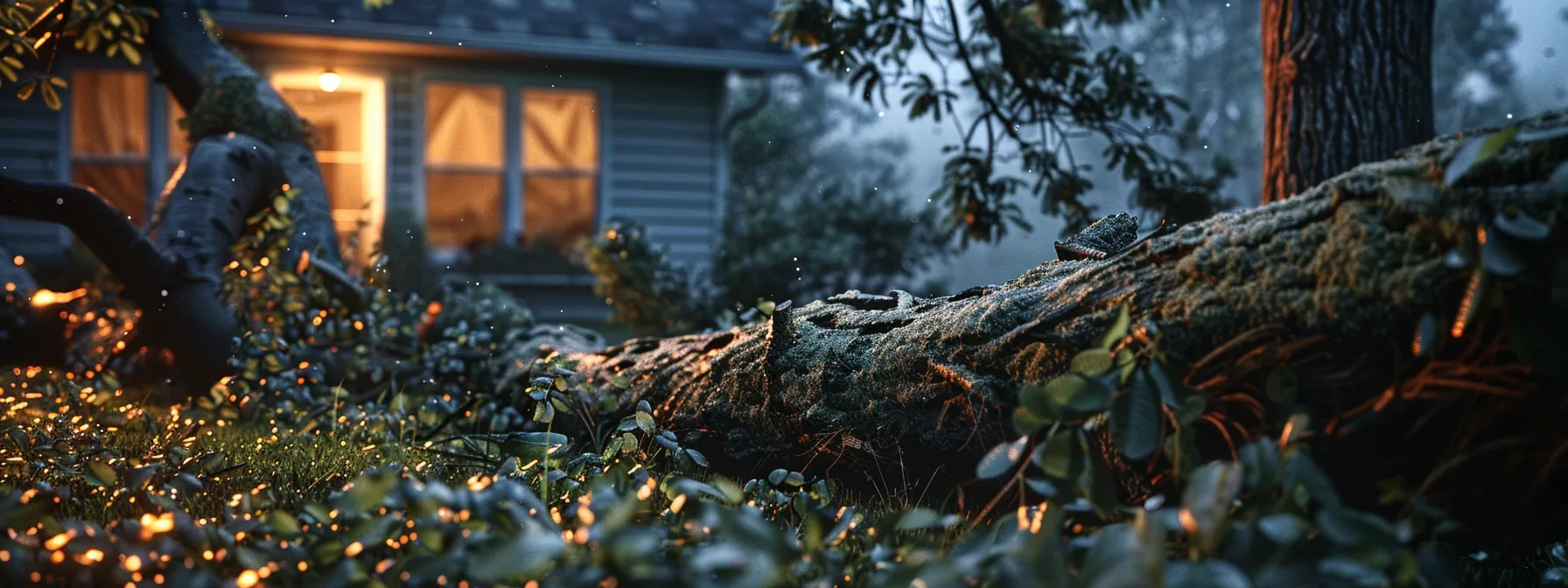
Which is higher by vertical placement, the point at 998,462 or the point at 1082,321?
the point at 1082,321

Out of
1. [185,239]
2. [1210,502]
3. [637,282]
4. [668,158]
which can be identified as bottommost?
[637,282]

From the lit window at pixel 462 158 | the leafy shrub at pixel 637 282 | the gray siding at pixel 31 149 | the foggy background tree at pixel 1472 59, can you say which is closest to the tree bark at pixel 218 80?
the leafy shrub at pixel 637 282

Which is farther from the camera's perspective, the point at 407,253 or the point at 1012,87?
the point at 407,253

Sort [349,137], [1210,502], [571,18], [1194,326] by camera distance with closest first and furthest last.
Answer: [1210,502]
[1194,326]
[571,18]
[349,137]

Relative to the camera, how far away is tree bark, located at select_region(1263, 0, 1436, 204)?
169 inches

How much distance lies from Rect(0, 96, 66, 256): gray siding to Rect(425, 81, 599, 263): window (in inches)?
127

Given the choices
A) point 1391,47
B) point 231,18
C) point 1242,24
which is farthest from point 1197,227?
point 1242,24

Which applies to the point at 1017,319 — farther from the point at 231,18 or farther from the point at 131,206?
the point at 131,206

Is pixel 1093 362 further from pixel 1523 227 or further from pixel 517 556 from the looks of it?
pixel 517 556

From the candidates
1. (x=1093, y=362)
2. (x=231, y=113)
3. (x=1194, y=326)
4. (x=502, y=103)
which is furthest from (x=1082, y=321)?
(x=502, y=103)

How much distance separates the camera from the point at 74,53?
9.95 metres

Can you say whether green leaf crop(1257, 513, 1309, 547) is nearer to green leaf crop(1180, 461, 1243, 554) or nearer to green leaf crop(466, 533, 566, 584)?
green leaf crop(1180, 461, 1243, 554)

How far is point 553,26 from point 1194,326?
9359mm

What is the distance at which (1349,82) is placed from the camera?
14.1 feet
